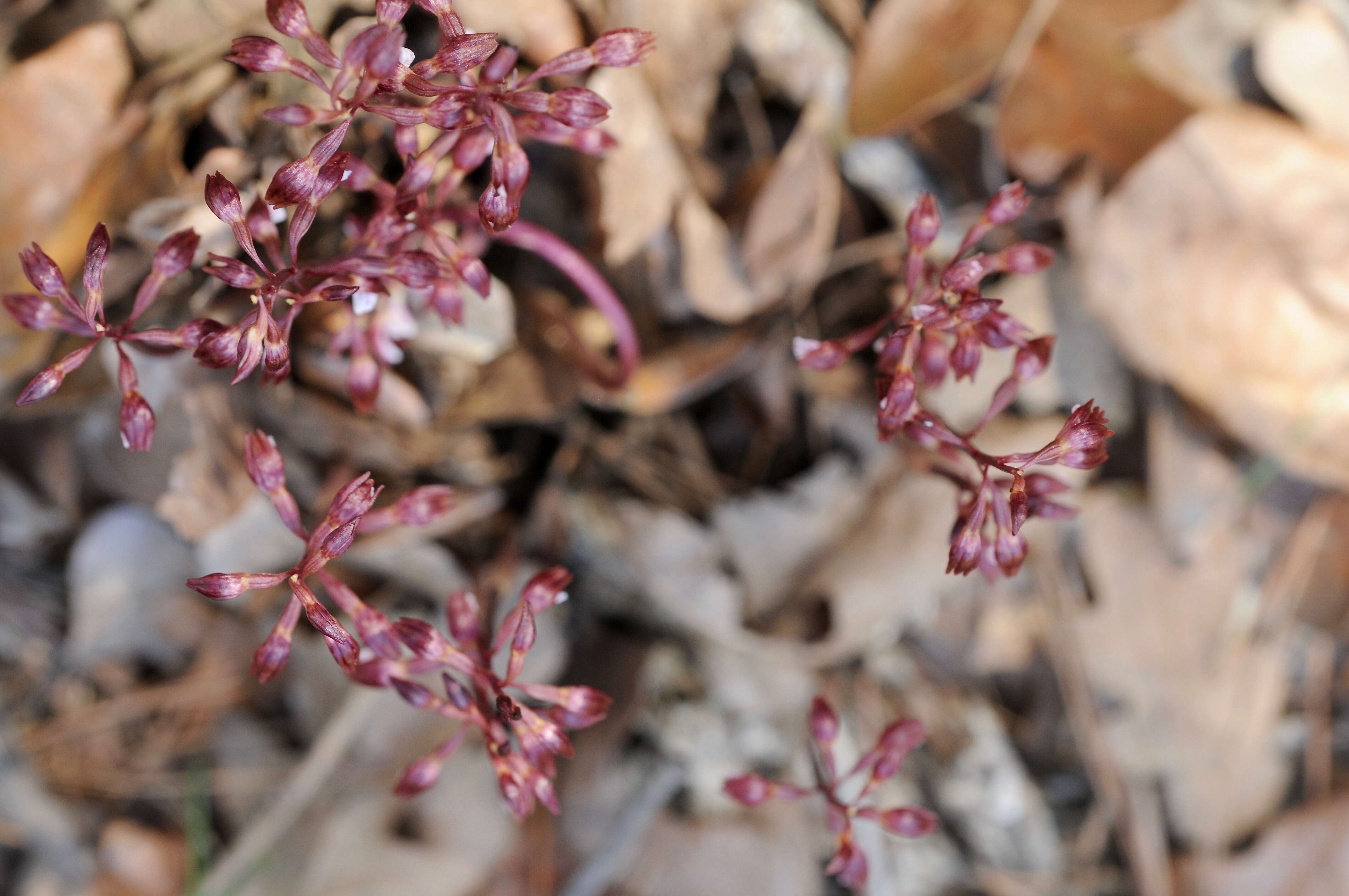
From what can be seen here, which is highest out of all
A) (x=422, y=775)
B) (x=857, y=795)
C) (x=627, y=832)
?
(x=422, y=775)

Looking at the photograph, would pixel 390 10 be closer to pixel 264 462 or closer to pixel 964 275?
pixel 264 462

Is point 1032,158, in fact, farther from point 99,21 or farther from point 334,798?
point 334,798

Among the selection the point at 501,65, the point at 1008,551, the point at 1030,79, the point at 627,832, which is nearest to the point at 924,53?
the point at 1030,79

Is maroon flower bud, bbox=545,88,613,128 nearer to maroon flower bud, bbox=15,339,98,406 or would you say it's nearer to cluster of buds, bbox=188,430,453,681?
cluster of buds, bbox=188,430,453,681

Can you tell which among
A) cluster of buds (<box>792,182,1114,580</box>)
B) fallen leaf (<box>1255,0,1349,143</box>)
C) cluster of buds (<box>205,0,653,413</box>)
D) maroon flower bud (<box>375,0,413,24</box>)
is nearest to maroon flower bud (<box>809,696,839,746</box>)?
cluster of buds (<box>792,182,1114,580</box>)

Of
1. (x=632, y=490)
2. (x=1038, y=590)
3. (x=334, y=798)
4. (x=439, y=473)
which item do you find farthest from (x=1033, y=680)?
(x=334, y=798)

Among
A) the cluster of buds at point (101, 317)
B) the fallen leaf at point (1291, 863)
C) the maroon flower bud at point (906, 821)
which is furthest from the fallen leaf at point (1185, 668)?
the cluster of buds at point (101, 317)
